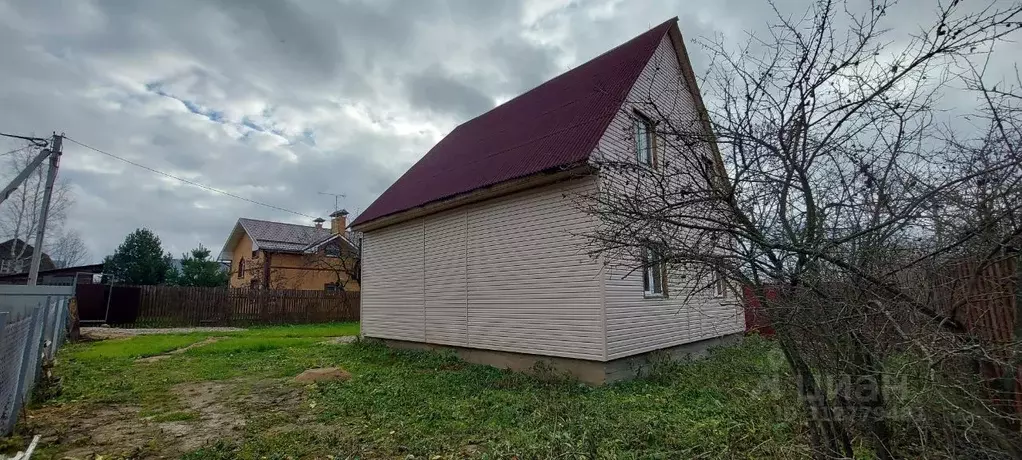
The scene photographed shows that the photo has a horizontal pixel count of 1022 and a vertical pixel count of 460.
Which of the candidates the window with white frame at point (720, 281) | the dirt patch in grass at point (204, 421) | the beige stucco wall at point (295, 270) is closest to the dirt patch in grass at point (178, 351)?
the dirt patch in grass at point (204, 421)

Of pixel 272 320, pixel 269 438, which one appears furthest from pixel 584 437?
pixel 272 320

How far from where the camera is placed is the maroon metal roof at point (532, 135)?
307 inches

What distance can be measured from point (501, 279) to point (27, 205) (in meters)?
30.4

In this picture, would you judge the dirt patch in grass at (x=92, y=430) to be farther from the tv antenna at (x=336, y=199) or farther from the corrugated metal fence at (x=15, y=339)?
the tv antenna at (x=336, y=199)

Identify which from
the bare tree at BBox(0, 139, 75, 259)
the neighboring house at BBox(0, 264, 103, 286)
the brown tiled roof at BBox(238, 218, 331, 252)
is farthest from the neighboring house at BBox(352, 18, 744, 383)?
the bare tree at BBox(0, 139, 75, 259)

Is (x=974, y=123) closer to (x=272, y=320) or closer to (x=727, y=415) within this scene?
(x=727, y=415)

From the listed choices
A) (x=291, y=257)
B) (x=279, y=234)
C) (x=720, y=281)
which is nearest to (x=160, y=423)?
(x=720, y=281)

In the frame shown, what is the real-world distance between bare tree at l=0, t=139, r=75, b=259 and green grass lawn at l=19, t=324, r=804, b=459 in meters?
21.1

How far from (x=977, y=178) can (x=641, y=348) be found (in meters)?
5.81

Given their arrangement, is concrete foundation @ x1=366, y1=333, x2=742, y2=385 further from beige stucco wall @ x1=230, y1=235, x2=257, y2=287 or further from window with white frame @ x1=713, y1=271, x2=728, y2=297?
beige stucco wall @ x1=230, y1=235, x2=257, y2=287

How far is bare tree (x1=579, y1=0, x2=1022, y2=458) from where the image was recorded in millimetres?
2193

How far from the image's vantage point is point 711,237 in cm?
288

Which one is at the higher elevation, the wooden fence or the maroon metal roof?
→ the maroon metal roof

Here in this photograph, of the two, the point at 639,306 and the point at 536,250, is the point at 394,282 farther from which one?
the point at 639,306
